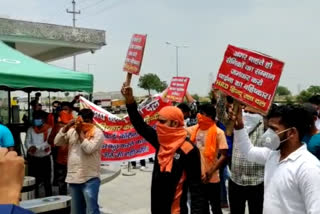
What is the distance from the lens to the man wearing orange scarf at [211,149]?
4.93 metres

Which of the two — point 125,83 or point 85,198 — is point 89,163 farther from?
point 125,83

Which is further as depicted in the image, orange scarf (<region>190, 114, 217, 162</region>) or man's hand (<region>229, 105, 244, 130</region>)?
orange scarf (<region>190, 114, 217, 162</region>)

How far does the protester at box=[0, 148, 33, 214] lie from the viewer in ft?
3.68

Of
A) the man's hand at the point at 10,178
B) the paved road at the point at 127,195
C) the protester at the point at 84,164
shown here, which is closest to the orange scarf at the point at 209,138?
the protester at the point at 84,164

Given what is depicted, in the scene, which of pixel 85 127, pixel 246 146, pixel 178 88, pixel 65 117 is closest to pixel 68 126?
pixel 85 127

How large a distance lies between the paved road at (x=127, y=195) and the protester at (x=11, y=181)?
17.8 ft

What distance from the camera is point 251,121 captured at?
462 centimetres

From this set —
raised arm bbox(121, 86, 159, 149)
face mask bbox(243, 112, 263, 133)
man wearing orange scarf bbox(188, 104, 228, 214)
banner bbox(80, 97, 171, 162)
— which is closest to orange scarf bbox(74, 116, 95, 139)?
raised arm bbox(121, 86, 159, 149)

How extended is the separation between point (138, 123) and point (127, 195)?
417 centimetres

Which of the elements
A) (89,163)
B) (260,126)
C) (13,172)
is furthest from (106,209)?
(13,172)

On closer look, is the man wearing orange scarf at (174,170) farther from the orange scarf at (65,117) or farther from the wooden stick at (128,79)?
the orange scarf at (65,117)

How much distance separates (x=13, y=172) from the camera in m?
1.16

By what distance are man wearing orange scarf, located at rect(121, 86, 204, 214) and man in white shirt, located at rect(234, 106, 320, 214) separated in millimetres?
703

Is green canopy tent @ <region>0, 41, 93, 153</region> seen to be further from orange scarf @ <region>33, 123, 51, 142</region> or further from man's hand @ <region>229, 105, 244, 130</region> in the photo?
man's hand @ <region>229, 105, 244, 130</region>
